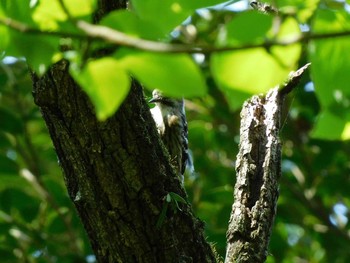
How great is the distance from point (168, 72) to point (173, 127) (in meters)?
4.20

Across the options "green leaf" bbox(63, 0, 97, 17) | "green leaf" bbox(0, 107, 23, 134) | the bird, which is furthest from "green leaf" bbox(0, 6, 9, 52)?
"green leaf" bbox(0, 107, 23, 134)

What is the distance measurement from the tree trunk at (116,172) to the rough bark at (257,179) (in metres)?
0.26

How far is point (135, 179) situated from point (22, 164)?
3.46 metres

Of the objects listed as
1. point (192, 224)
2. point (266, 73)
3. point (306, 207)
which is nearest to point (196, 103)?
point (306, 207)

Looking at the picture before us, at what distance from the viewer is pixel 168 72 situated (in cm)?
115

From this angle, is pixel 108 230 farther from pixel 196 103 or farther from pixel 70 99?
pixel 196 103

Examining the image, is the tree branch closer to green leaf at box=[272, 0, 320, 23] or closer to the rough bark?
green leaf at box=[272, 0, 320, 23]

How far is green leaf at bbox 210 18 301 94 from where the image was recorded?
1219 mm

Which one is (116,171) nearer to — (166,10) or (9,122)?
(166,10)

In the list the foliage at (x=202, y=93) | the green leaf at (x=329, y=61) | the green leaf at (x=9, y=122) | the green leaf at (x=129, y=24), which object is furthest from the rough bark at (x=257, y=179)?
the green leaf at (x=9, y=122)

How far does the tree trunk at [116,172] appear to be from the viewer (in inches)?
103

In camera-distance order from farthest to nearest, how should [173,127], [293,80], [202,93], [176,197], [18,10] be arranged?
[173,127] < [293,80] < [176,197] < [18,10] < [202,93]

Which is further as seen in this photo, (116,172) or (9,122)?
(9,122)

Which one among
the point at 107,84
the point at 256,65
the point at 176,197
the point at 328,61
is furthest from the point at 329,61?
the point at 176,197
